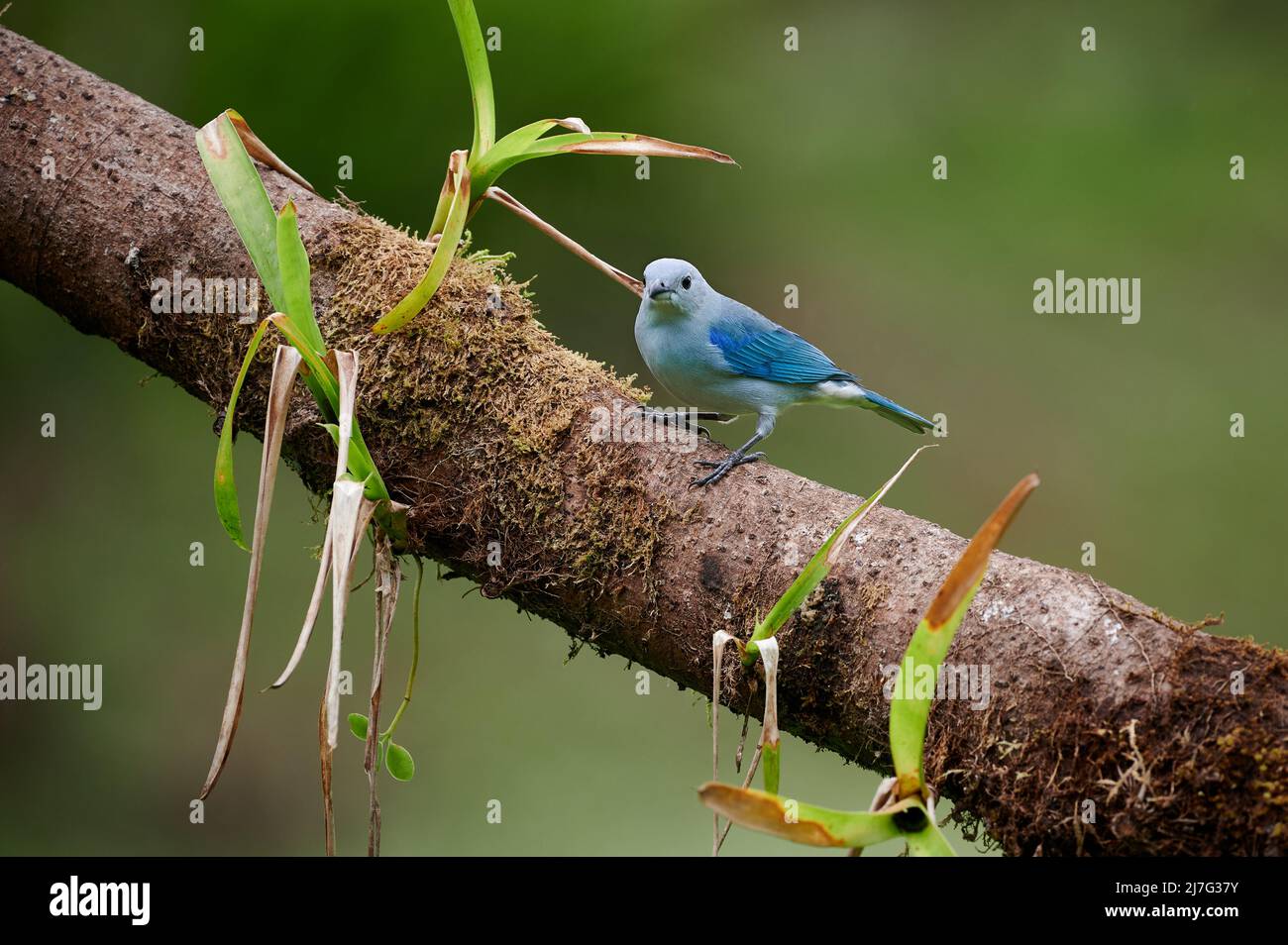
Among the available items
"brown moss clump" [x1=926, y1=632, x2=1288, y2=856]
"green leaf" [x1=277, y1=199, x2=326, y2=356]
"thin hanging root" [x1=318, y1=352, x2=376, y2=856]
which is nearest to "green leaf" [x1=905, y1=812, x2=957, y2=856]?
"brown moss clump" [x1=926, y1=632, x2=1288, y2=856]

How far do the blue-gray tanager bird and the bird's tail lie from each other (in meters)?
0.20

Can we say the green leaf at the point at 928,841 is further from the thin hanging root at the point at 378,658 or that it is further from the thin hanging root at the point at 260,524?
the thin hanging root at the point at 260,524

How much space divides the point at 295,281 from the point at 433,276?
0.24 m

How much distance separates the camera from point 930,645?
1404mm

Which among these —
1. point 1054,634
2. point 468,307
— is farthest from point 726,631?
point 468,307

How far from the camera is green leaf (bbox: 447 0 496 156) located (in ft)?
7.07

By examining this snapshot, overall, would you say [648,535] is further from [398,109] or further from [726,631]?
[398,109]

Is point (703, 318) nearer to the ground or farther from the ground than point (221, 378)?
farther from the ground

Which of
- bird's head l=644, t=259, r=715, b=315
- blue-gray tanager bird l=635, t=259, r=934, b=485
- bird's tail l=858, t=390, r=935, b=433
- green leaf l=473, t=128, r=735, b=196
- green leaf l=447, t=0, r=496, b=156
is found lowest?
bird's tail l=858, t=390, r=935, b=433

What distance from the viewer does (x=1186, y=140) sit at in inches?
191

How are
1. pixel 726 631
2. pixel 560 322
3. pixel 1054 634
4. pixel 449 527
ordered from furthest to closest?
pixel 560 322, pixel 449 527, pixel 726 631, pixel 1054 634

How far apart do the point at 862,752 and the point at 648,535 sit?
0.50 meters

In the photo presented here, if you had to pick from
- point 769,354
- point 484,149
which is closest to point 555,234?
point 484,149

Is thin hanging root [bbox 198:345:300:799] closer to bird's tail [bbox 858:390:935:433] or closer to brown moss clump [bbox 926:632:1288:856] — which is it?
brown moss clump [bbox 926:632:1288:856]
